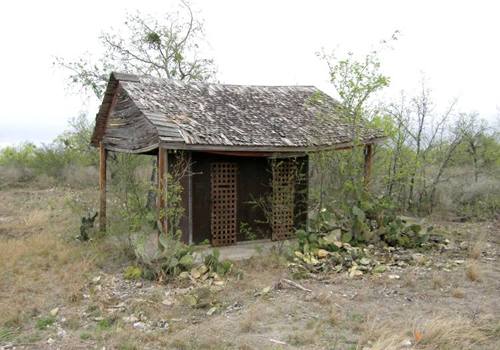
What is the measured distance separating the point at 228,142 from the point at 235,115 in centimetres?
144

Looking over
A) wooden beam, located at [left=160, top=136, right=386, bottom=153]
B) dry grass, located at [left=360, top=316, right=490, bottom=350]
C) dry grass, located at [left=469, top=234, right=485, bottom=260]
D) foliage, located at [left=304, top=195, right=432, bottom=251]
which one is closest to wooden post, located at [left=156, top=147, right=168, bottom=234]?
→ wooden beam, located at [left=160, top=136, right=386, bottom=153]

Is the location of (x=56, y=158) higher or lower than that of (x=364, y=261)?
higher

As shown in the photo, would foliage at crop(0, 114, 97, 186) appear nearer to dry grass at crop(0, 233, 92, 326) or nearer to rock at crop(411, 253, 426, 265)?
dry grass at crop(0, 233, 92, 326)

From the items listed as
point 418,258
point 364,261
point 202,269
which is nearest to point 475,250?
point 418,258

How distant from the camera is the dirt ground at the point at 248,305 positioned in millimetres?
5191

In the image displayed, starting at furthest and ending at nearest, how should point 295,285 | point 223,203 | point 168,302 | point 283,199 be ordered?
point 283,199
point 223,203
point 295,285
point 168,302

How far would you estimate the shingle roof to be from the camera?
8.87 meters

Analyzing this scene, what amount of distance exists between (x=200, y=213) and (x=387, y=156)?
5.48 meters

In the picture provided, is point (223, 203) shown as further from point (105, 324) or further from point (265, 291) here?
point (105, 324)

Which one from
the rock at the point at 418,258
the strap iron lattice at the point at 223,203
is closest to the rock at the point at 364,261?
the rock at the point at 418,258

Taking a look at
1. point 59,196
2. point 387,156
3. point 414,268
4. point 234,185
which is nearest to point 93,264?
point 234,185

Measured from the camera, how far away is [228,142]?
8914mm

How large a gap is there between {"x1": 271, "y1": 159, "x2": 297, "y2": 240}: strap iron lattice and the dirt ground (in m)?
1.83

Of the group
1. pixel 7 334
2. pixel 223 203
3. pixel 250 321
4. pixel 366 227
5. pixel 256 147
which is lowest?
pixel 7 334
